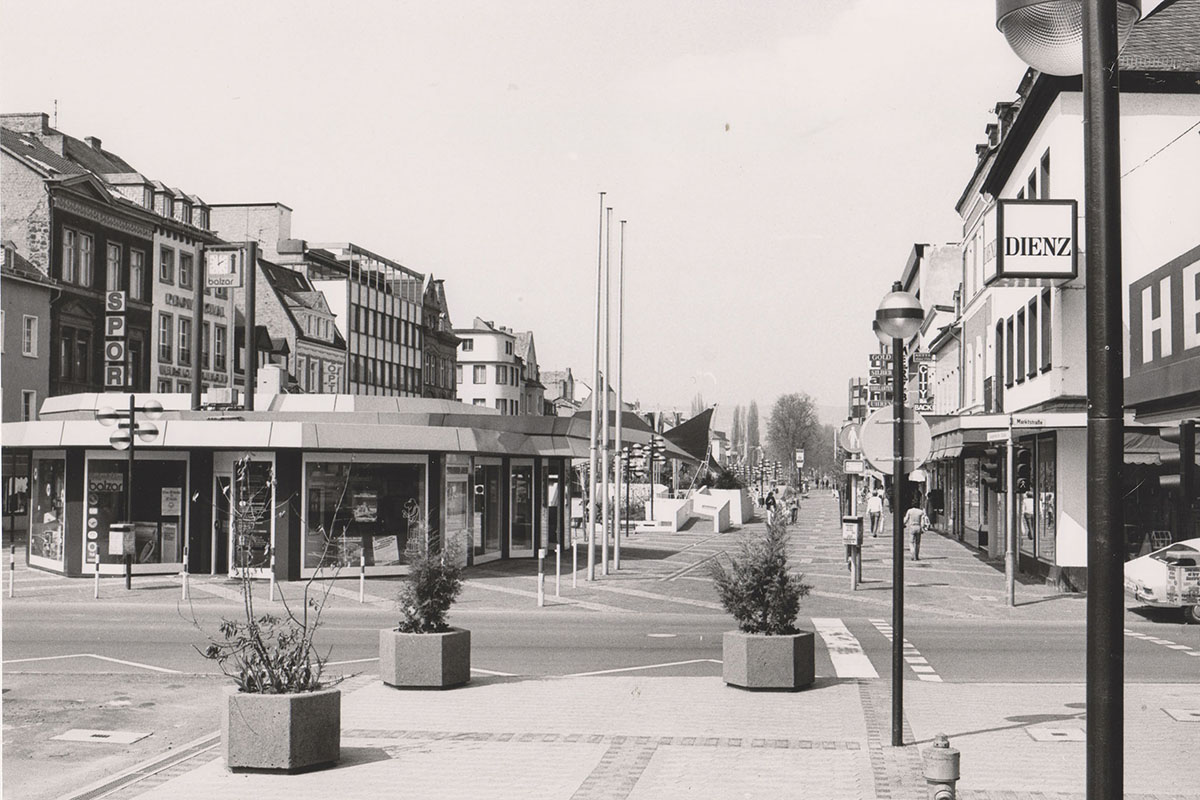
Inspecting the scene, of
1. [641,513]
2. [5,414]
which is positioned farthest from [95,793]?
[641,513]

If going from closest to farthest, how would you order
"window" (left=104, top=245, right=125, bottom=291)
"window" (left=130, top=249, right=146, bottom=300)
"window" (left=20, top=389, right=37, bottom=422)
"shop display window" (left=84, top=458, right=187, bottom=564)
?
"shop display window" (left=84, top=458, right=187, bottom=564)
"window" (left=20, top=389, right=37, bottom=422)
"window" (left=104, top=245, right=125, bottom=291)
"window" (left=130, top=249, right=146, bottom=300)

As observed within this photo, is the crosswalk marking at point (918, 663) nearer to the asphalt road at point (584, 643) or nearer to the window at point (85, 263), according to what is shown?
the asphalt road at point (584, 643)

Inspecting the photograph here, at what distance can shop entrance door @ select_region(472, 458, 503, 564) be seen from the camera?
3200 centimetres

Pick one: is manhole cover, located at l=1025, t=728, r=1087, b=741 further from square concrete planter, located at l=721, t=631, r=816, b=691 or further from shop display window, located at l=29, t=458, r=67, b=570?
shop display window, located at l=29, t=458, r=67, b=570

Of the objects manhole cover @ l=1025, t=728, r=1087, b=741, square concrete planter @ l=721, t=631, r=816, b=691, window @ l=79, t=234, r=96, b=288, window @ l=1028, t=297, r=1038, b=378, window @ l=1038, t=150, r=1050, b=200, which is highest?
Answer: window @ l=79, t=234, r=96, b=288

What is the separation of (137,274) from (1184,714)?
48.9 m

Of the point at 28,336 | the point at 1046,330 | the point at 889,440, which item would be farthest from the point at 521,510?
the point at 889,440

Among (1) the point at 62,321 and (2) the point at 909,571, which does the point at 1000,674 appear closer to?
(2) the point at 909,571

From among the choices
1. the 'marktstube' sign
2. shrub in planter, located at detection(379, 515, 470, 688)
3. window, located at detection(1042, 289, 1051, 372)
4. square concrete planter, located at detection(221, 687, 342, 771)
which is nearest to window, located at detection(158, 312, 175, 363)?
window, located at detection(1042, 289, 1051, 372)

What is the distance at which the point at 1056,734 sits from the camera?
10867 millimetres

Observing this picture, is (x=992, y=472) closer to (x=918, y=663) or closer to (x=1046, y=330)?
(x=1046, y=330)

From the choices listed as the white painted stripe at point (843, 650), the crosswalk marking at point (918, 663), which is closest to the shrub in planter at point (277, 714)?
the crosswalk marking at point (918, 663)

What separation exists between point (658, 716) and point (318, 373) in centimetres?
6320

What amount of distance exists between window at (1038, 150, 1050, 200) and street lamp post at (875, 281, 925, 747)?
18915 mm
